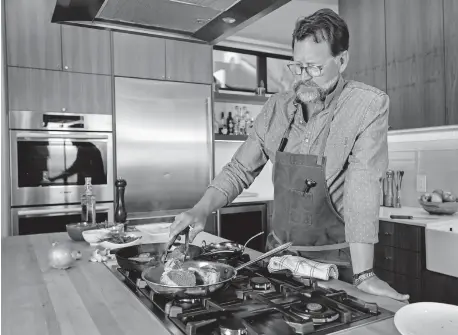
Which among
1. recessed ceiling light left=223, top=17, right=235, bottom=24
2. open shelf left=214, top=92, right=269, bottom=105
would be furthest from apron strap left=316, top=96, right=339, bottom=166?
open shelf left=214, top=92, right=269, bottom=105

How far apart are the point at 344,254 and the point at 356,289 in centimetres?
39

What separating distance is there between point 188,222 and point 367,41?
9.21ft

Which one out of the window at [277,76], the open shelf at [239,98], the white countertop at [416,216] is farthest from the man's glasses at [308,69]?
the window at [277,76]

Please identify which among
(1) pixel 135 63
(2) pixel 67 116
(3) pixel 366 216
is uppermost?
(1) pixel 135 63

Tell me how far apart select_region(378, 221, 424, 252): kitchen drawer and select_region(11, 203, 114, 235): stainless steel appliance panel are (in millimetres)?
2618

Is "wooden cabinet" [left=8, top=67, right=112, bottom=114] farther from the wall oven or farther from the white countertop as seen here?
the white countertop

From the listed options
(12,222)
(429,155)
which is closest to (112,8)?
(12,222)

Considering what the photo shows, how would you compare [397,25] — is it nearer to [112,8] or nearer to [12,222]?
[112,8]

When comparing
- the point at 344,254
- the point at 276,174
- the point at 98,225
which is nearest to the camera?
the point at 344,254

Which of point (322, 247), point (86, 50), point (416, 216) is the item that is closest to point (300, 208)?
point (322, 247)

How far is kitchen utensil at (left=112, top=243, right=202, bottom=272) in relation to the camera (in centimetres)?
129

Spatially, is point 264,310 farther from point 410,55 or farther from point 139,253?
point 410,55

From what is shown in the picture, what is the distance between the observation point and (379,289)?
113 centimetres

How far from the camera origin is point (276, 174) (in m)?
1.75
